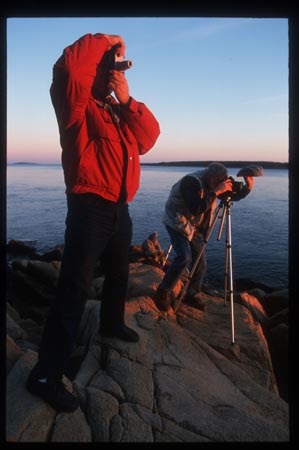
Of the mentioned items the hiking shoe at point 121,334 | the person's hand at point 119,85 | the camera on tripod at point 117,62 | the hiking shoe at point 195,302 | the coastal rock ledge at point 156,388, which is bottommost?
the coastal rock ledge at point 156,388

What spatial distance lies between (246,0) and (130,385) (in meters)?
2.49

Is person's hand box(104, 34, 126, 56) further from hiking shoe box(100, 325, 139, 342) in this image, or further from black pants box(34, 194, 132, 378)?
hiking shoe box(100, 325, 139, 342)

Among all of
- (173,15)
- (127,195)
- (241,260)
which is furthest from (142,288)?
(241,260)

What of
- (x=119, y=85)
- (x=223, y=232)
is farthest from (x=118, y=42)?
(x=223, y=232)

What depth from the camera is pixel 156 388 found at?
2.59m

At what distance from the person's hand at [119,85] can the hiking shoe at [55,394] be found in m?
1.89

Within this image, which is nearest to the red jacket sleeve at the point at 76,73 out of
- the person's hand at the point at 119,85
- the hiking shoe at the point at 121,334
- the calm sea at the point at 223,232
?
the person's hand at the point at 119,85

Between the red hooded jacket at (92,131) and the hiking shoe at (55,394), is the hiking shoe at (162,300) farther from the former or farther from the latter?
the hiking shoe at (55,394)

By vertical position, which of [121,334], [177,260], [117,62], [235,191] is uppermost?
[117,62]

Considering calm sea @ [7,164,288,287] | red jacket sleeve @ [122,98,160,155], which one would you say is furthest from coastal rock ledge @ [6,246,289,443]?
calm sea @ [7,164,288,287]

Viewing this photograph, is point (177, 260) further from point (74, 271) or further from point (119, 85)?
point (119, 85)

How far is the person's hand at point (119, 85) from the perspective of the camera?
2201mm

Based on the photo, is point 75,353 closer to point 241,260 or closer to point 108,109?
point 108,109

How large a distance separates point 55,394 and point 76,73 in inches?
76.0
